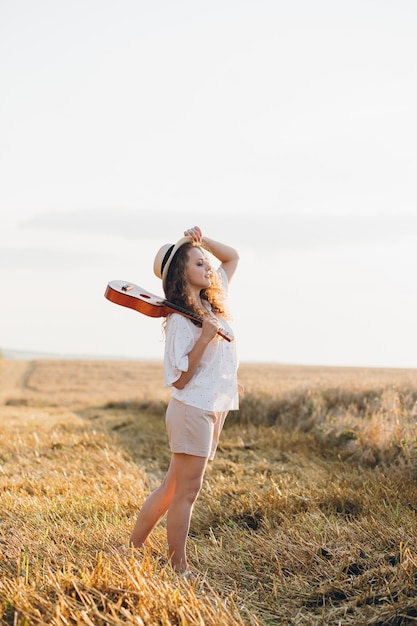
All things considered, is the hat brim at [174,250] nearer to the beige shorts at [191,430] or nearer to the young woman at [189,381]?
the young woman at [189,381]

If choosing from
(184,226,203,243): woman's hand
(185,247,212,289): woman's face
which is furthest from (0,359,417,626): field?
(184,226,203,243): woman's hand

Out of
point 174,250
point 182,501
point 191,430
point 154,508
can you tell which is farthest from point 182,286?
point 154,508

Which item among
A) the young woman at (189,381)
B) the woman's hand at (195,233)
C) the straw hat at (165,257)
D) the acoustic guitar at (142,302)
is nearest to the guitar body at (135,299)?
the acoustic guitar at (142,302)

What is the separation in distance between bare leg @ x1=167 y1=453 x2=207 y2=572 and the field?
0.56 feet

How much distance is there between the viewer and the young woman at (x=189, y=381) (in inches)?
168

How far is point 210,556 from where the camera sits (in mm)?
4520

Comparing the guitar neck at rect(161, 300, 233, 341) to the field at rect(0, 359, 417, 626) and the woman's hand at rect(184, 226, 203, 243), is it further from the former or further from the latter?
the field at rect(0, 359, 417, 626)

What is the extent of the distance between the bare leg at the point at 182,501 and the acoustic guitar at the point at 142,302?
33.8 inches

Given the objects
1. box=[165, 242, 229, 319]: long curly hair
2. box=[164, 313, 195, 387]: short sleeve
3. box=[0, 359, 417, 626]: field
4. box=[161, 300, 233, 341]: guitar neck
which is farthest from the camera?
box=[165, 242, 229, 319]: long curly hair

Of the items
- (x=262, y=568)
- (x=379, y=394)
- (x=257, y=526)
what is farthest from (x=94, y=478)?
(x=379, y=394)

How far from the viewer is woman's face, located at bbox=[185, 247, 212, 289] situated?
452 centimetres

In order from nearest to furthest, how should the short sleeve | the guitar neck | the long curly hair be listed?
the short sleeve
the guitar neck
the long curly hair

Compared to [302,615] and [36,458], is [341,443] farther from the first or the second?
[302,615]

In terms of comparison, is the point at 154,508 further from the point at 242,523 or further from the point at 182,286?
the point at 182,286
